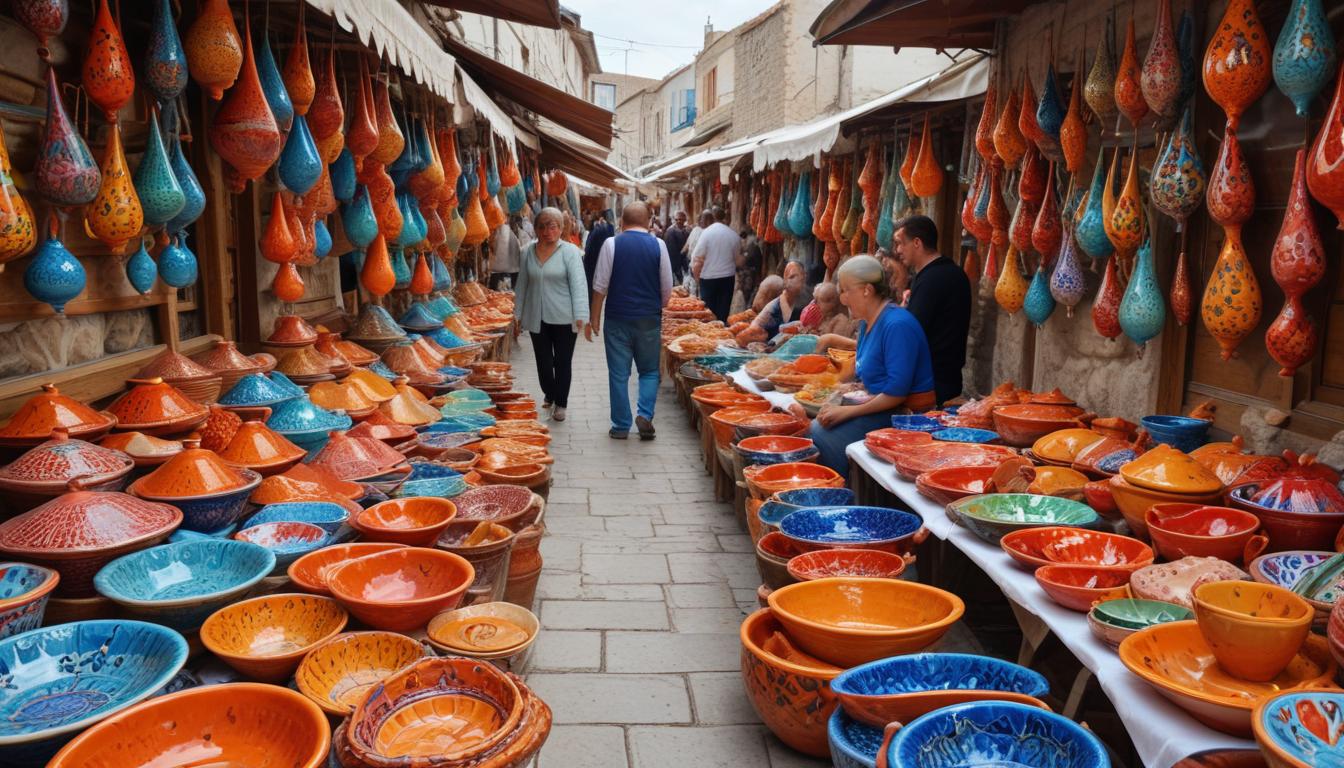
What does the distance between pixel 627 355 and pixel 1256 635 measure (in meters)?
5.53

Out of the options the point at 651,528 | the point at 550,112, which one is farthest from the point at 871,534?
the point at 550,112

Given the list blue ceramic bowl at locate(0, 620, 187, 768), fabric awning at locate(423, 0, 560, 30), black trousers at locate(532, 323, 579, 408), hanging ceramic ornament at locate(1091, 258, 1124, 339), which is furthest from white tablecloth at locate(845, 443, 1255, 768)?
black trousers at locate(532, 323, 579, 408)

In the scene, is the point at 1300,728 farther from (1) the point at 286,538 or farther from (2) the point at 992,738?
(1) the point at 286,538

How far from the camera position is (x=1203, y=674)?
1827mm

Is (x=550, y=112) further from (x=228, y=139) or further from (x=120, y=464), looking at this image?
(x=120, y=464)

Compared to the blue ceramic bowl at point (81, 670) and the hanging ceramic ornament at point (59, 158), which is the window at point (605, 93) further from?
the blue ceramic bowl at point (81, 670)

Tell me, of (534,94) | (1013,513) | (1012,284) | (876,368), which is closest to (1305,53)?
(1013,513)

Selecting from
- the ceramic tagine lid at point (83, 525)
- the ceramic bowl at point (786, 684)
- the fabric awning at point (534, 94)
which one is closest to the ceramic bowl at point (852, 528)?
the ceramic bowl at point (786, 684)

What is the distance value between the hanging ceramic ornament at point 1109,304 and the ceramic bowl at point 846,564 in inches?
57.3

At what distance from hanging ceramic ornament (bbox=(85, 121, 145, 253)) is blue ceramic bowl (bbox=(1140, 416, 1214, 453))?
3155mm

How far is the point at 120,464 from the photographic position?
92.6 inches

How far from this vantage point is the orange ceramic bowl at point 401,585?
2.19 meters

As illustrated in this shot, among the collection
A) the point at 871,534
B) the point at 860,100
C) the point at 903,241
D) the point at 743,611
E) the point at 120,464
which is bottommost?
the point at 743,611

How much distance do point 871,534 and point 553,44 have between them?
64.9ft
